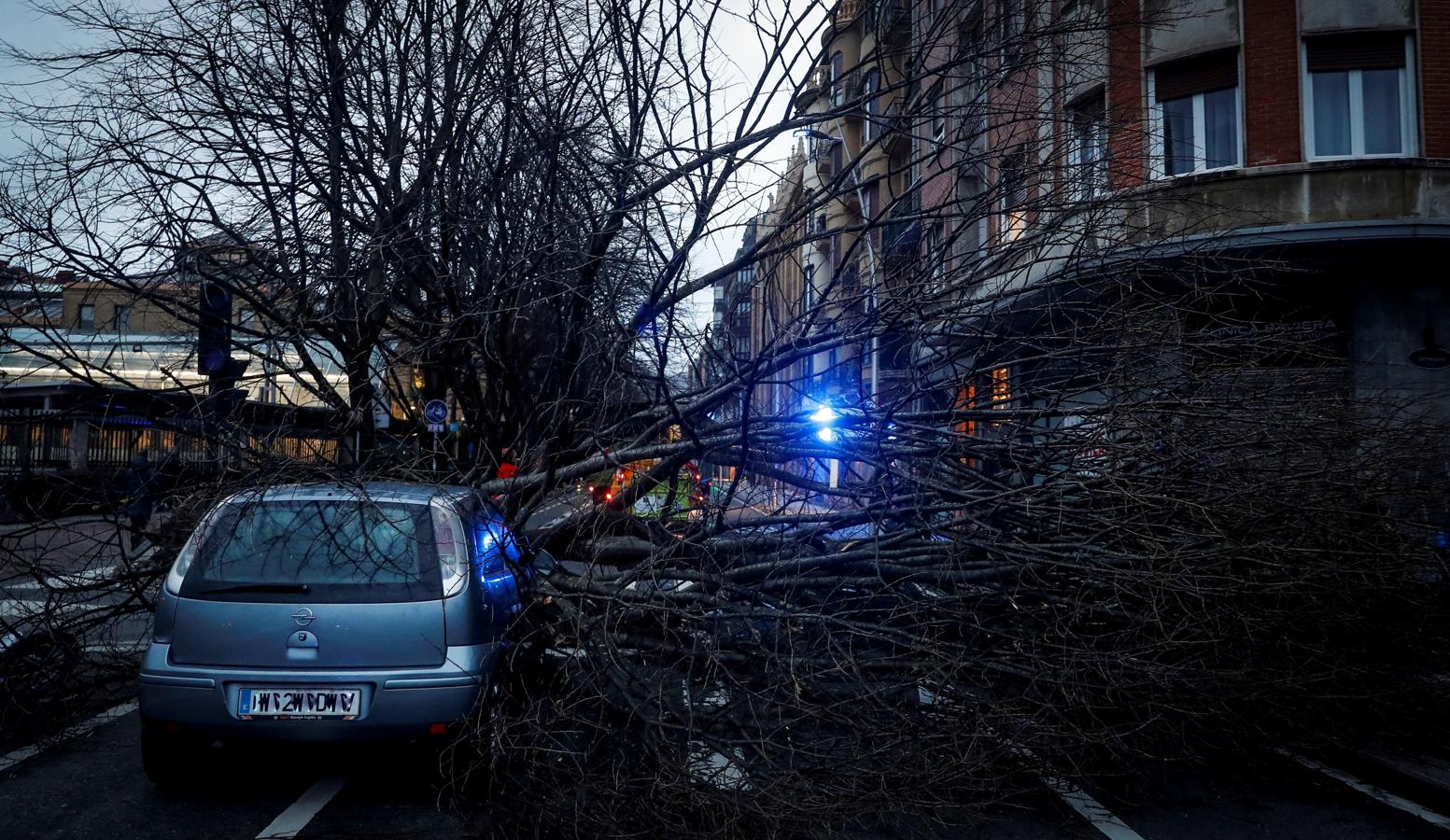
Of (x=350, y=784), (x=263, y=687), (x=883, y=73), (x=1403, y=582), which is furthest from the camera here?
(x=883, y=73)

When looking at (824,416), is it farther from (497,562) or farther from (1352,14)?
(1352,14)

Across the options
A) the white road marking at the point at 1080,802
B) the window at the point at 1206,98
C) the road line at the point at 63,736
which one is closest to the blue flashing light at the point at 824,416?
the white road marking at the point at 1080,802

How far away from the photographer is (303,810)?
16.3 feet

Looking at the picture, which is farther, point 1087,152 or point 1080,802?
point 1087,152

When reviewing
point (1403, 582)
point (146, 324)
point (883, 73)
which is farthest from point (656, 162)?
point (1403, 582)

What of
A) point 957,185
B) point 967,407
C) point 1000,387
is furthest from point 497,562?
point 957,185

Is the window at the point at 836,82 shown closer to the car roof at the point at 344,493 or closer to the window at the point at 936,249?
the window at the point at 936,249

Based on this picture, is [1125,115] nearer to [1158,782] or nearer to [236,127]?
[1158,782]

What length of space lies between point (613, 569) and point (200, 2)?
5.24 meters

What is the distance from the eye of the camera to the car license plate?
475 centimetres

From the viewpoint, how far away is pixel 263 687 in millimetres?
4777

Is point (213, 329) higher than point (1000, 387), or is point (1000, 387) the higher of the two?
point (213, 329)

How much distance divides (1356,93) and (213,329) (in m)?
14.2

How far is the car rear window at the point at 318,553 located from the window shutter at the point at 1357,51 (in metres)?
14.1
